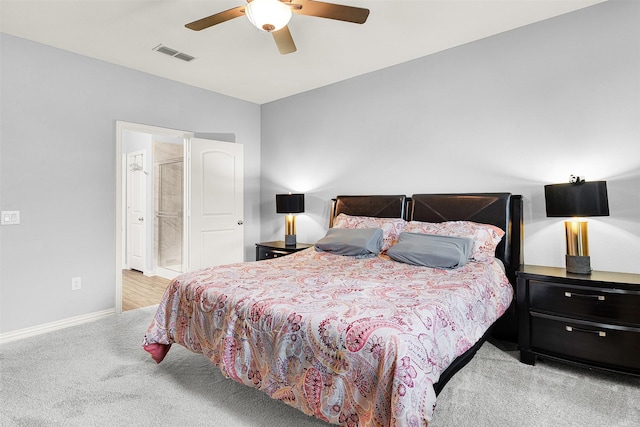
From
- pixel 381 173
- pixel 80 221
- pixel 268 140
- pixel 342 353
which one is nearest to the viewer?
pixel 342 353

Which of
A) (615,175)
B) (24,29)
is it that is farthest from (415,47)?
A: (24,29)

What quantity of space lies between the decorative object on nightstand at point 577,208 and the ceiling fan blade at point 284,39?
2.20m

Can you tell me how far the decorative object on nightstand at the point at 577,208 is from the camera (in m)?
2.41

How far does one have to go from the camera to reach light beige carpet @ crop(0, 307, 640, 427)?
1.90 meters

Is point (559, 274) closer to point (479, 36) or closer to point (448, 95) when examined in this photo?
point (448, 95)

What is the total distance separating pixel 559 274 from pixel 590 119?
1.26 metres

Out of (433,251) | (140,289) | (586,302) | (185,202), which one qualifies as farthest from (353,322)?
(140,289)

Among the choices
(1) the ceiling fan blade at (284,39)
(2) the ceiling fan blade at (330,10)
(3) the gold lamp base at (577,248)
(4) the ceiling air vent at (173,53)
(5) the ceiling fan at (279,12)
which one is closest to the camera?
(5) the ceiling fan at (279,12)

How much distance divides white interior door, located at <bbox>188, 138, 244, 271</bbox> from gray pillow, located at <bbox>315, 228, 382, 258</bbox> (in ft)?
5.91

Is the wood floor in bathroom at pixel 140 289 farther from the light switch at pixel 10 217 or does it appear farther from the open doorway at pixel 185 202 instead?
the light switch at pixel 10 217

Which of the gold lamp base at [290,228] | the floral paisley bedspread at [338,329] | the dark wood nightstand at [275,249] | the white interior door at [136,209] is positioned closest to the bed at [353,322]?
the floral paisley bedspread at [338,329]

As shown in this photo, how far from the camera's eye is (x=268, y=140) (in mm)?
5207

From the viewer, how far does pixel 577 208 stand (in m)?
2.46

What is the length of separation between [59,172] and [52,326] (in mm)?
1492
